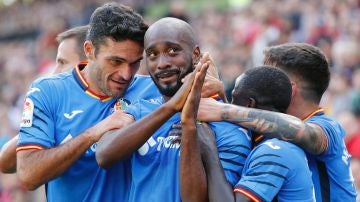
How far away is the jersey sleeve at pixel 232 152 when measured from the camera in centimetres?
539

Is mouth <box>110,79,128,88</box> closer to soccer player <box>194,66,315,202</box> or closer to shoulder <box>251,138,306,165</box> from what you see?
soccer player <box>194,66,315,202</box>

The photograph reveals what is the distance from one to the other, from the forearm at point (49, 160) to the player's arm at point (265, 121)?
78 cm

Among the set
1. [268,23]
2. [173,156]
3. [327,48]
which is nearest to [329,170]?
[173,156]

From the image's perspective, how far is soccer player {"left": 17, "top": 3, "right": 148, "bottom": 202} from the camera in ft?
19.2

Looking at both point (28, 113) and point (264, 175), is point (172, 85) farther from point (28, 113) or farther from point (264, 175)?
point (28, 113)

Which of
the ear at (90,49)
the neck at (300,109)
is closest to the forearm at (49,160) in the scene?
the ear at (90,49)

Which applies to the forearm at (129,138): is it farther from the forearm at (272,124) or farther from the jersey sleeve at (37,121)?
the jersey sleeve at (37,121)

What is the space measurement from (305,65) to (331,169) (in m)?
0.71

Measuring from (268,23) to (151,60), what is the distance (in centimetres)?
939

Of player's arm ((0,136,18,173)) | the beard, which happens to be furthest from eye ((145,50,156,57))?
player's arm ((0,136,18,173))

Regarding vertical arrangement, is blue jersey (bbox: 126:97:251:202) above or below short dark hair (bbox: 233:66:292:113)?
below

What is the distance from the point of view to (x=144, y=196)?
17.9ft

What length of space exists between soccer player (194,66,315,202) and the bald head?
42 cm

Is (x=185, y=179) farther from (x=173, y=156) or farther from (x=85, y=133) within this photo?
(x=85, y=133)
